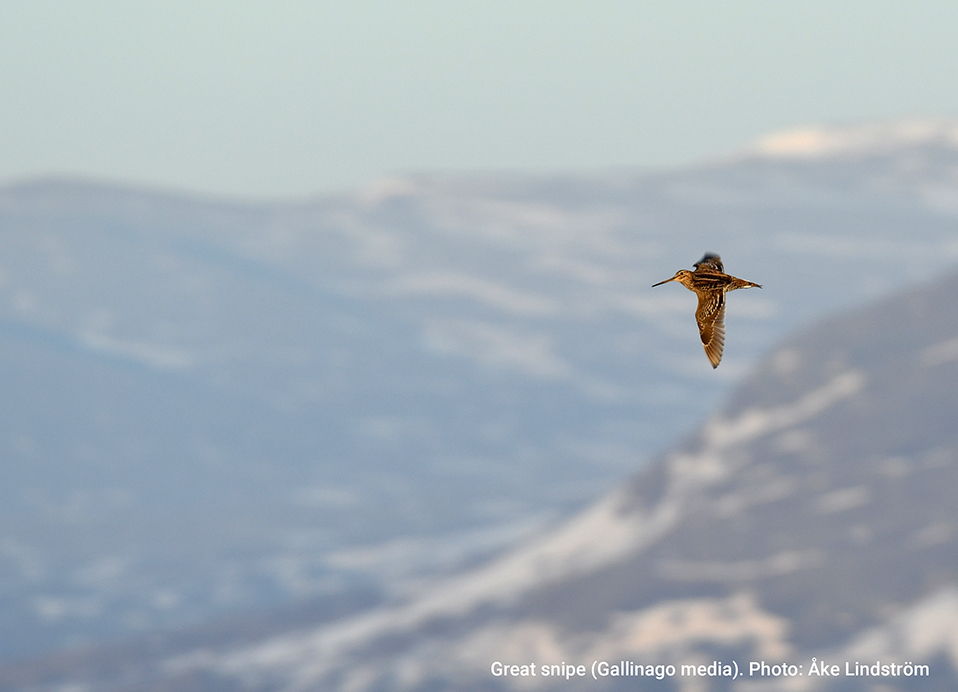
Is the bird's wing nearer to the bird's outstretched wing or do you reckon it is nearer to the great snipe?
the great snipe

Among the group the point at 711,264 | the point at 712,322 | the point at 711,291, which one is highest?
the point at 712,322

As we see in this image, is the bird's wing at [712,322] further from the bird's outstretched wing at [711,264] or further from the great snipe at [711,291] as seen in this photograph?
the bird's outstretched wing at [711,264]

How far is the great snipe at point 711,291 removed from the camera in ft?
120

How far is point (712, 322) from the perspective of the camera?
39.6m

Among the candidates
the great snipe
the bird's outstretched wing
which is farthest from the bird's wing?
the bird's outstretched wing

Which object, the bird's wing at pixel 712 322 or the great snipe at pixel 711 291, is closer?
the great snipe at pixel 711 291

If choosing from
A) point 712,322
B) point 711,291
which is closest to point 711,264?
point 711,291

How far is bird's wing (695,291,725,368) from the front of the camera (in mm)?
38362

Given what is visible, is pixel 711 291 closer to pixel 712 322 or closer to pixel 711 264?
pixel 711 264

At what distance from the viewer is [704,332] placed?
131 feet

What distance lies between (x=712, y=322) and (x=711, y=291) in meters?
2.17

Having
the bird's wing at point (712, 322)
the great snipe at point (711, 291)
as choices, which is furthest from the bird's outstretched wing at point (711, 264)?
the bird's wing at point (712, 322)

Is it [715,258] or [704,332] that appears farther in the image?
[704,332]

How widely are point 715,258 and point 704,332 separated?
391cm
